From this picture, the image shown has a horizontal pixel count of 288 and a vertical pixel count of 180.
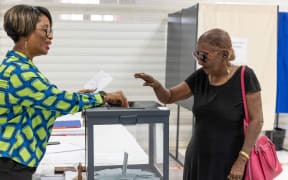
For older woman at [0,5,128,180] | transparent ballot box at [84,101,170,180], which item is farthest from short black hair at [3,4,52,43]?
transparent ballot box at [84,101,170,180]

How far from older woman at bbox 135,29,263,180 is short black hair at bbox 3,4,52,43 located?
609 mm

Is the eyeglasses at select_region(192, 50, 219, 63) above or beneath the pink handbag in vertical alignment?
above

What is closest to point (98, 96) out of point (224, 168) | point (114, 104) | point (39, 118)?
point (114, 104)

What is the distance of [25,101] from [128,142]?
0.69 meters

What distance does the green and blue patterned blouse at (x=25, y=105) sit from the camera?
4.27ft

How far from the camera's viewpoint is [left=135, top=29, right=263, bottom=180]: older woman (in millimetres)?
1693

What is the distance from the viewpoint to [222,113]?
173 cm

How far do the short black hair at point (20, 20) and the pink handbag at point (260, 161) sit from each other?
3.33 feet

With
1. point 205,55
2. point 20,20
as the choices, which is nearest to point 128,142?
point 205,55

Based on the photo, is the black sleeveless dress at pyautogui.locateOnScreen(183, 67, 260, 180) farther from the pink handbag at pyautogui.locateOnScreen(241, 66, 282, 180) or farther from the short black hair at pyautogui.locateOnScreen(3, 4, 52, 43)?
the short black hair at pyautogui.locateOnScreen(3, 4, 52, 43)

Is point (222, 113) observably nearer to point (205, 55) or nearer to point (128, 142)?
point (205, 55)

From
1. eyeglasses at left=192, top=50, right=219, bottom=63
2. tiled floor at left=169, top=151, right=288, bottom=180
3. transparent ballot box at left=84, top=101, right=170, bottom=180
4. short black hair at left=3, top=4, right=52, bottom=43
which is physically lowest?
tiled floor at left=169, top=151, right=288, bottom=180

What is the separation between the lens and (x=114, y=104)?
156 centimetres

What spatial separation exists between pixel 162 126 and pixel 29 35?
708 millimetres
